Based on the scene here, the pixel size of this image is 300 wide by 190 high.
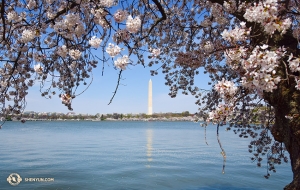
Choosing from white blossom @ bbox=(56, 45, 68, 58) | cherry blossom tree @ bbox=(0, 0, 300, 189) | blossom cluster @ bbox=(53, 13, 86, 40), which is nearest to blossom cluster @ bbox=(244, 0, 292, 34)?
cherry blossom tree @ bbox=(0, 0, 300, 189)

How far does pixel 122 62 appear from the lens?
125 inches

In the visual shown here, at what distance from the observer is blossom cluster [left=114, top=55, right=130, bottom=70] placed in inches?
125

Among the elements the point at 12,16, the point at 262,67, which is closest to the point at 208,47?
the point at 262,67

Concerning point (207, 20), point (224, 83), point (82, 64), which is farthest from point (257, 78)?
point (82, 64)

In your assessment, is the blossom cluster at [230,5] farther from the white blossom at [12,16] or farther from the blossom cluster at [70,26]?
the white blossom at [12,16]

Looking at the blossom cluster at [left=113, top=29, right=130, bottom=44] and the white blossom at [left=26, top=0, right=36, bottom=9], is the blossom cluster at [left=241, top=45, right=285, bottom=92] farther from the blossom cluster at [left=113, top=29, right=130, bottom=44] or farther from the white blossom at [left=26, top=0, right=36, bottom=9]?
the white blossom at [left=26, top=0, right=36, bottom=9]

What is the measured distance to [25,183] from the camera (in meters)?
9.35

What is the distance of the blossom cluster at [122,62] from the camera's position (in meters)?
3.18

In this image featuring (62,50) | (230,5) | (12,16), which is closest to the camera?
(230,5)

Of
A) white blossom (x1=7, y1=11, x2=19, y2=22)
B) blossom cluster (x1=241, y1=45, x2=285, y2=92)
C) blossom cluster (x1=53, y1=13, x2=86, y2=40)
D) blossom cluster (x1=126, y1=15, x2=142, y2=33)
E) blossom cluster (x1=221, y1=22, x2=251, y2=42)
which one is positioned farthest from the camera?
white blossom (x1=7, y1=11, x2=19, y2=22)

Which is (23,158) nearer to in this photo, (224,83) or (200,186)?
(200,186)

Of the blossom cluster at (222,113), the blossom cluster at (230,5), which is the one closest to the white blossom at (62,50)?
the blossom cluster at (230,5)

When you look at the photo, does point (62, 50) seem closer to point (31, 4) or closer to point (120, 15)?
point (120, 15)

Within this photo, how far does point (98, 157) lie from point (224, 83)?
13.0 m
